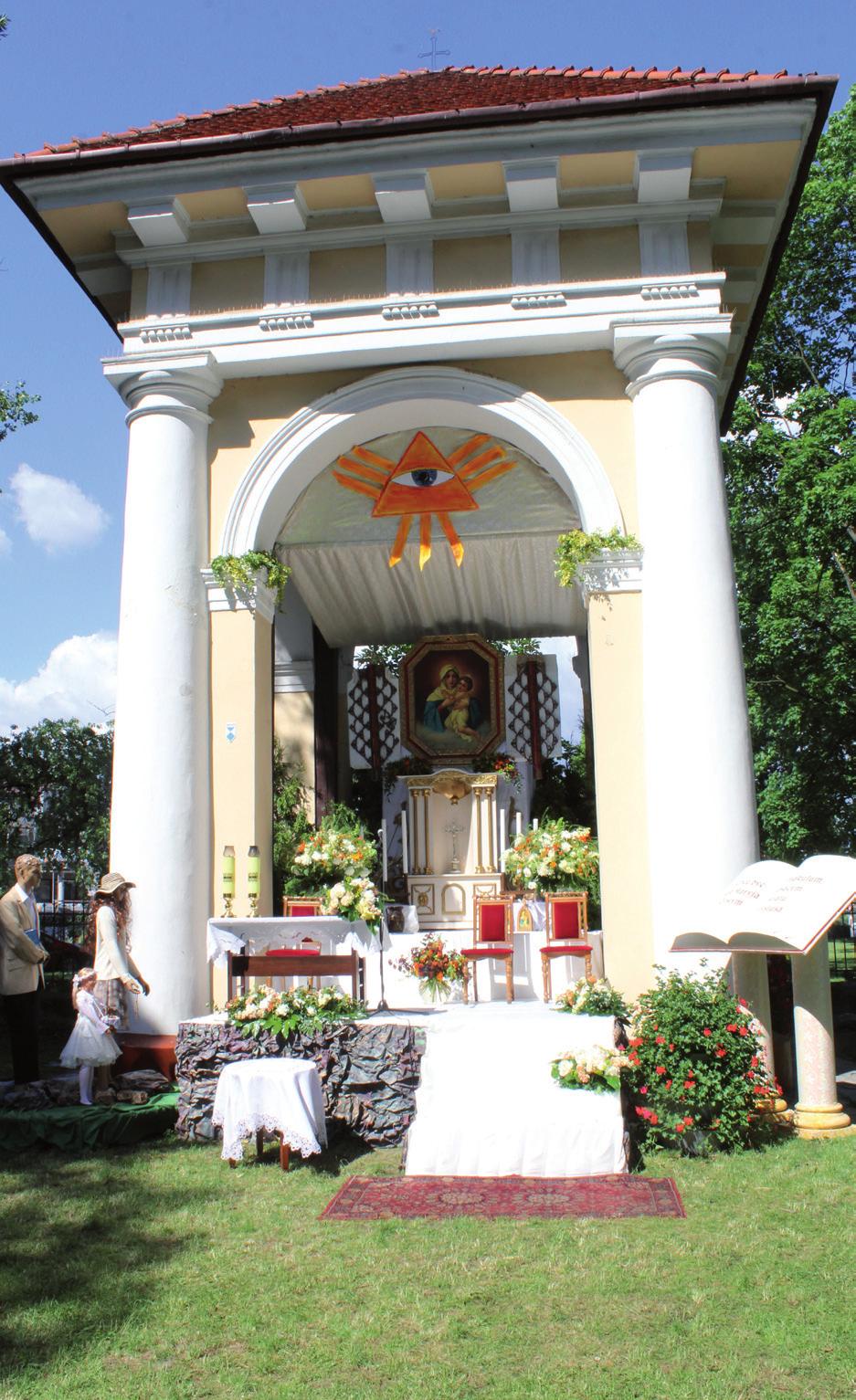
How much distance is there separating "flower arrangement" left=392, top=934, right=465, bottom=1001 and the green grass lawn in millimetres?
3007

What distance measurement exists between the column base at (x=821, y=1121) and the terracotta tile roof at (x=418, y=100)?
8.18 metres

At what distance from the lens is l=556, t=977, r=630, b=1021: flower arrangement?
29.0 ft

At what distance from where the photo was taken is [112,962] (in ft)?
29.9

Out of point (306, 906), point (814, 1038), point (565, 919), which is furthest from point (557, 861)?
point (814, 1038)

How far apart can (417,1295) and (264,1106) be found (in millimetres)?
2394

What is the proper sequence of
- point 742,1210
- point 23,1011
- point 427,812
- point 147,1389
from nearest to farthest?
point 147,1389 → point 742,1210 → point 23,1011 → point 427,812

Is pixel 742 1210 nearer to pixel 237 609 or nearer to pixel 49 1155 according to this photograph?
pixel 49 1155

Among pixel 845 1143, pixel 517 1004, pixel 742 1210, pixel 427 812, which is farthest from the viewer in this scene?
pixel 427 812

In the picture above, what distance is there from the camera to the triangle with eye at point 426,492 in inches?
494

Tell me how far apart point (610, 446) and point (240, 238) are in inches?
Result: 160

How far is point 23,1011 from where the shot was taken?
361 inches

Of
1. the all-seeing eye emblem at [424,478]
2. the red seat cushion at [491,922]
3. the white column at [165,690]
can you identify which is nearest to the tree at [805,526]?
the all-seeing eye emblem at [424,478]

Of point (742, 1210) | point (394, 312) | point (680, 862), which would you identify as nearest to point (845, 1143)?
point (742, 1210)

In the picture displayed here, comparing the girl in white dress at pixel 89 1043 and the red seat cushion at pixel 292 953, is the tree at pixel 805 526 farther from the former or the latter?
the girl in white dress at pixel 89 1043
